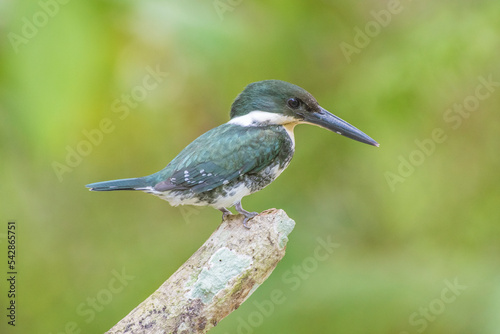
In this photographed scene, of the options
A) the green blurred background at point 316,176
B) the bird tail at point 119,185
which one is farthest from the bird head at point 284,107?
the bird tail at point 119,185

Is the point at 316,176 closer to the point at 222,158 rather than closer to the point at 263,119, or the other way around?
the point at 263,119

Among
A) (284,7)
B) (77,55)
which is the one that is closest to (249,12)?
(284,7)

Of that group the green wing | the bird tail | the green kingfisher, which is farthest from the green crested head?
the bird tail

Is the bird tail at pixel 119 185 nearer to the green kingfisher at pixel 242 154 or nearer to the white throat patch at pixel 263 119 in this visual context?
the green kingfisher at pixel 242 154

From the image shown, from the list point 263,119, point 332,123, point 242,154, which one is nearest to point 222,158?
point 242,154

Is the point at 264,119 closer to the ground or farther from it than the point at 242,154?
farther from it

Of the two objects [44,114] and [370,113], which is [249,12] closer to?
[370,113]

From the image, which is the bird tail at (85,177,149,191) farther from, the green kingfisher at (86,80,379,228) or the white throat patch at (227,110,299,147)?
the white throat patch at (227,110,299,147)
